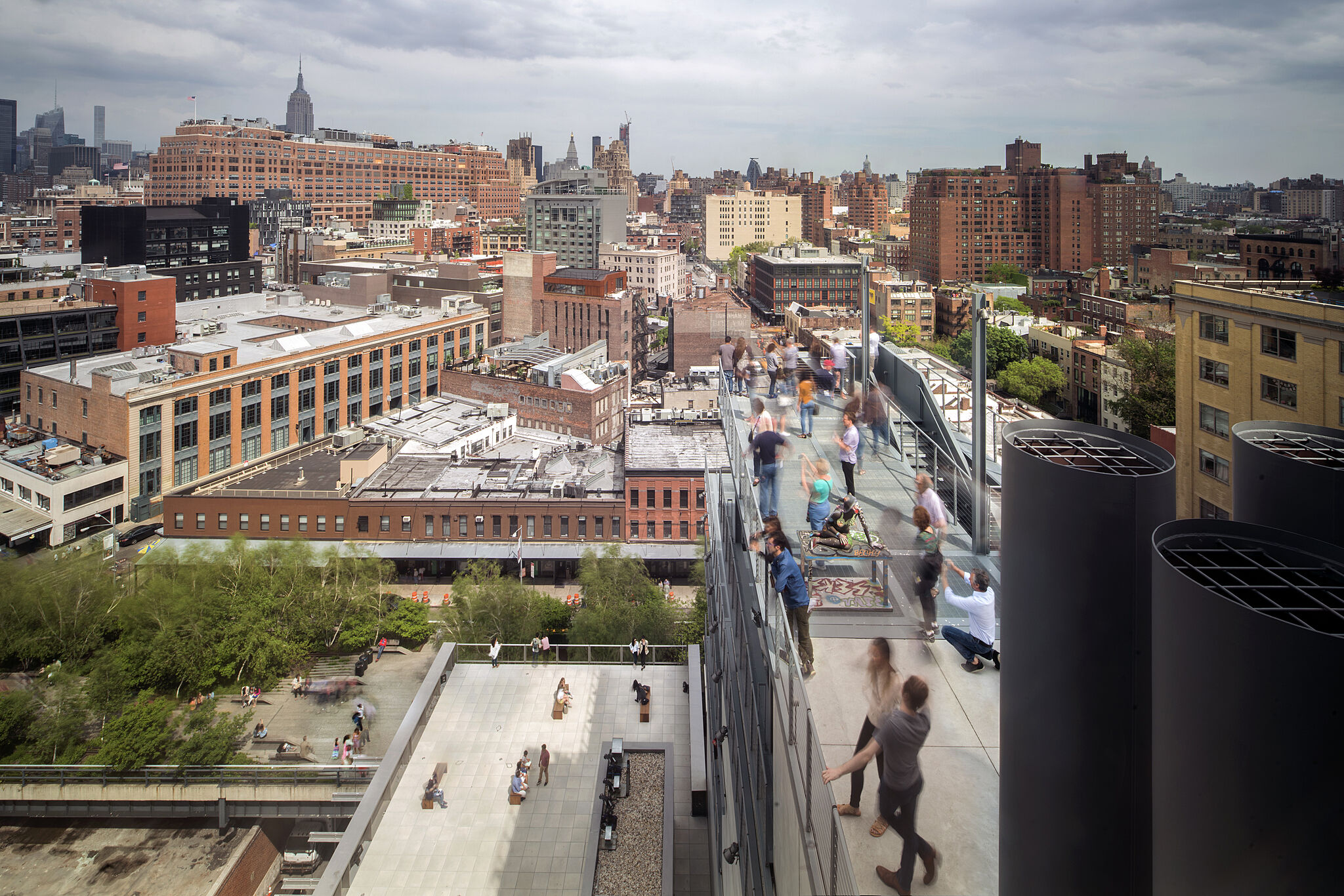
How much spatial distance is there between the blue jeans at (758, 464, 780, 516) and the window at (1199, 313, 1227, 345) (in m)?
6.54

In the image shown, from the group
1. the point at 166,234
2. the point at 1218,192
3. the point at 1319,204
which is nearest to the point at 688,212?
the point at 1218,192

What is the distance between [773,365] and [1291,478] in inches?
423

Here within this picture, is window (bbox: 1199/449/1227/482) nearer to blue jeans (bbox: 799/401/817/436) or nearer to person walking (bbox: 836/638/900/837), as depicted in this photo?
blue jeans (bbox: 799/401/817/436)

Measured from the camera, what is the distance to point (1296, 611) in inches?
98.2

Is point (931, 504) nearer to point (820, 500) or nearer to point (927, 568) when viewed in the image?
point (927, 568)

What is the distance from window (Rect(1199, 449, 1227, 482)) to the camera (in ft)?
38.9

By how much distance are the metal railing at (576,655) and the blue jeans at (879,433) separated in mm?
11264

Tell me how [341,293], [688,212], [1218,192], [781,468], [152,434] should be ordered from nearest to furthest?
[781,468] → [152,434] → [341,293] → [1218,192] → [688,212]

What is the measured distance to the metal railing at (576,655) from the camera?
21.7 metres

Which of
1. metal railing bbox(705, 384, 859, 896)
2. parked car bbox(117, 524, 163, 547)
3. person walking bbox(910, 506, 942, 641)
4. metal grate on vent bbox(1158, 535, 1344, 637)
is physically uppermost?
metal grate on vent bbox(1158, 535, 1344, 637)

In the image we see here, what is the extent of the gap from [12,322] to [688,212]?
161159 millimetres

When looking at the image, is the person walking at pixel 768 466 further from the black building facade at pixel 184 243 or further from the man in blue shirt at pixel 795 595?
the black building facade at pixel 184 243

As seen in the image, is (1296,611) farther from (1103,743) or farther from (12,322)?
(12,322)

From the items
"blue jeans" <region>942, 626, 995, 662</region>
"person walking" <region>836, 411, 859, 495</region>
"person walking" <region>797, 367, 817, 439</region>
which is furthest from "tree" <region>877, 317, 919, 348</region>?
"blue jeans" <region>942, 626, 995, 662</region>
